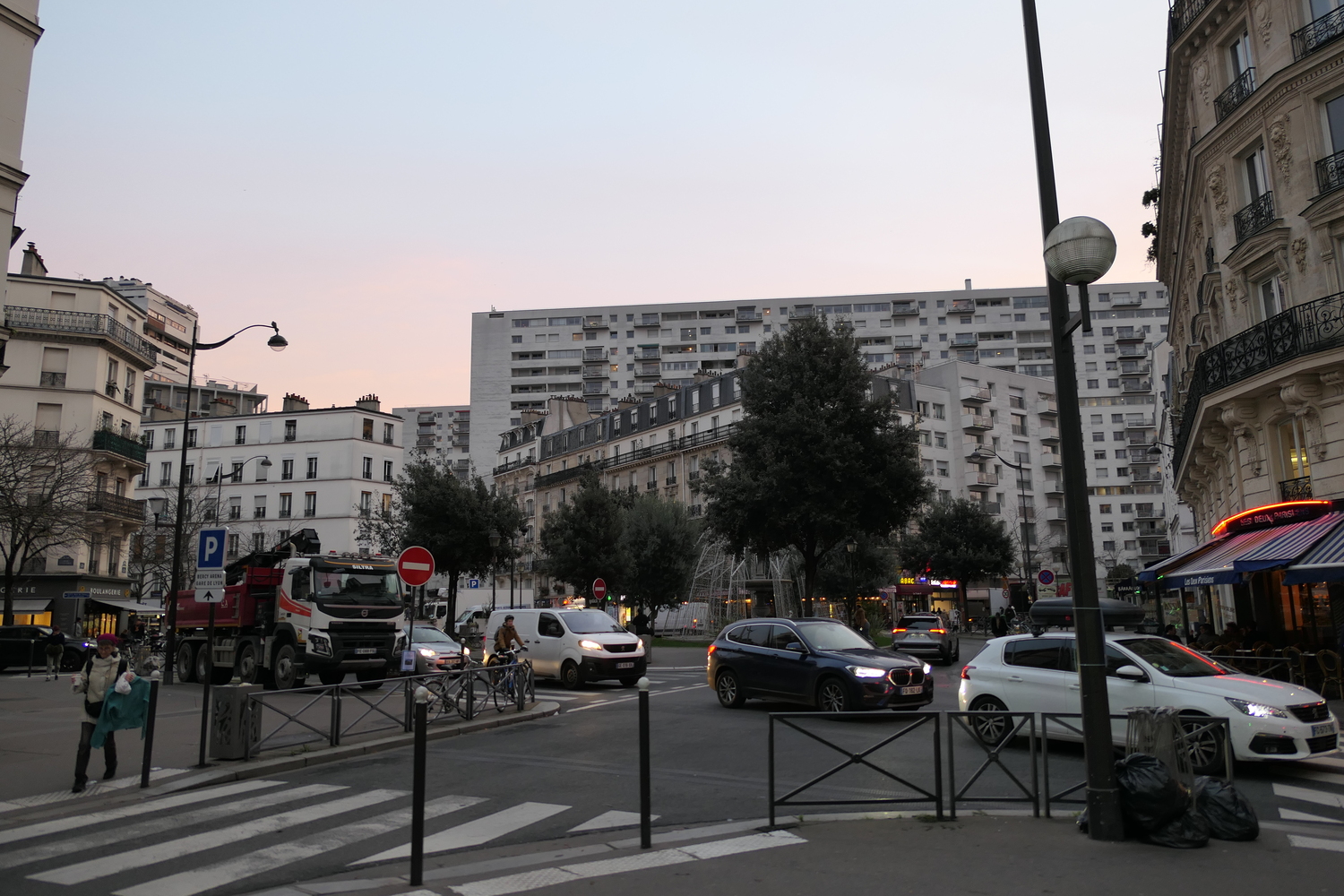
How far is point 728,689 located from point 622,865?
9.90m

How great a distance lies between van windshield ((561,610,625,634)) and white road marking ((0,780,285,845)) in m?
11.5

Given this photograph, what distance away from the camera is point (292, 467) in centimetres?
6869

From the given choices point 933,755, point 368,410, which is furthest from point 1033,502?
point 933,755

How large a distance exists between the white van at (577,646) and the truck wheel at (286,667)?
3957 millimetres

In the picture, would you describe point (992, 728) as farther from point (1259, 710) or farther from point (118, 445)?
point (118, 445)

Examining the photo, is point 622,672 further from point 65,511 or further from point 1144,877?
point 65,511

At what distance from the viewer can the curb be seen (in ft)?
31.4

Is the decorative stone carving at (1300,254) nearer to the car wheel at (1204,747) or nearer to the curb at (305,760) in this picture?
the car wheel at (1204,747)

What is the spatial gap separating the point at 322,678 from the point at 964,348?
303 ft

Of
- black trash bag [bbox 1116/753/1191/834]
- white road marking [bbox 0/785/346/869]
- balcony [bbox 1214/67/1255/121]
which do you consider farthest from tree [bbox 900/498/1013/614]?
black trash bag [bbox 1116/753/1191/834]

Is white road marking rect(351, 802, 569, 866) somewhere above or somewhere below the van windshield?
below

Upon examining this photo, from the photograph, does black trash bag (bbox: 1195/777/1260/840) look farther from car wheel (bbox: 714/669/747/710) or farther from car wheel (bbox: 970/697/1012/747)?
car wheel (bbox: 714/669/747/710)

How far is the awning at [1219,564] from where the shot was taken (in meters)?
16.4

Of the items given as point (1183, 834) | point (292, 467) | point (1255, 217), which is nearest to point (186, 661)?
point (1183, 834)
